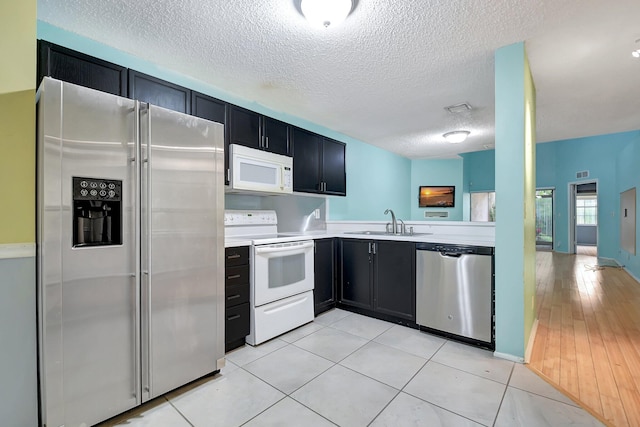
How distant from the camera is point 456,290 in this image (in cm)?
247

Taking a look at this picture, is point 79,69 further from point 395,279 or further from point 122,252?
point 395,279

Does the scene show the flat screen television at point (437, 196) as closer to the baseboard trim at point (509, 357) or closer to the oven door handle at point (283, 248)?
the oven door handle at point (283, 248)

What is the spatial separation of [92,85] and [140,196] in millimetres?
926

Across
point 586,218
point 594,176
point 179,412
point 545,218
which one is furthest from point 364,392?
point 586,218

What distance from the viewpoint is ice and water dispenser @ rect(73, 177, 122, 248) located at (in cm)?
145

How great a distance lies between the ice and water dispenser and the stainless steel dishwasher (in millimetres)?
2392

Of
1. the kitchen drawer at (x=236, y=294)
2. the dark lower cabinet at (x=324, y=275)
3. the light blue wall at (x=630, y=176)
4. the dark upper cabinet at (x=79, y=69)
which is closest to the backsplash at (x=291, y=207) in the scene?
the dark lower cabinet at (x=324, y=275)

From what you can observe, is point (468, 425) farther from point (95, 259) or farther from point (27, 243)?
point (27, 243)

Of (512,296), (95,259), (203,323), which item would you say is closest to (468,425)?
(512,296)

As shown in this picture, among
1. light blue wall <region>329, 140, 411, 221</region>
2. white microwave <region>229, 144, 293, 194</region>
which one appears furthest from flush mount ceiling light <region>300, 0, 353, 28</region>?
light blue wall <region>329, 140, 411, 221</region>

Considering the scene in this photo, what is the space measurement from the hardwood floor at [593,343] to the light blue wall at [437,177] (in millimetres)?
2666

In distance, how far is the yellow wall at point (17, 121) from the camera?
133 cm

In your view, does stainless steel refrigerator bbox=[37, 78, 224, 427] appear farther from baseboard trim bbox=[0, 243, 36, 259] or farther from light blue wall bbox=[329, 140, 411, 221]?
light blue wall bbox=[329, 140, 411, 221]

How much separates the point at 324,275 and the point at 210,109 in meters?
2.04
